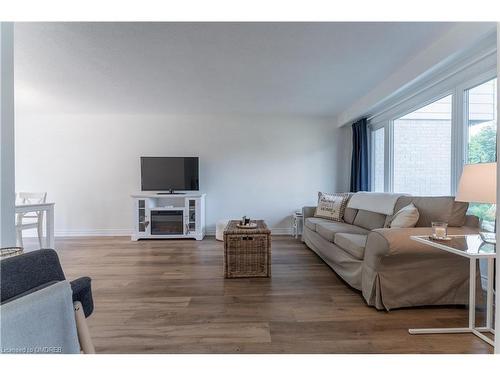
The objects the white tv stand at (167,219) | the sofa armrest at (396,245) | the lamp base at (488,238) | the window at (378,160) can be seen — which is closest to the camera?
the lamp base at (488,238)

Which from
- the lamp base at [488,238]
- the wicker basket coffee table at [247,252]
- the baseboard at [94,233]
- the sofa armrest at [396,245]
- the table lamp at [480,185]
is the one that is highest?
the table lamp at [480,185]

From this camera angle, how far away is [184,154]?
4.50 m

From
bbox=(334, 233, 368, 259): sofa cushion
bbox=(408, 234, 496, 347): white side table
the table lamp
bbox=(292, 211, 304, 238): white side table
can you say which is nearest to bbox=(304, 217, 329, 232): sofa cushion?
bbox=(292, 211, 304, 238): white side table

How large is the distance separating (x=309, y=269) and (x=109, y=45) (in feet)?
10.2

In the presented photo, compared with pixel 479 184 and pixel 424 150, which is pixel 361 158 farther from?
pixel 479 184

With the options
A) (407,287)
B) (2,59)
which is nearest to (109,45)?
(2,59)

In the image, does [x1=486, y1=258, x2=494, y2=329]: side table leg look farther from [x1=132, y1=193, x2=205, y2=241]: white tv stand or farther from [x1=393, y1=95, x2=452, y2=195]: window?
[x1=132, y1=193, x2=205, y2=241]: white tv stand

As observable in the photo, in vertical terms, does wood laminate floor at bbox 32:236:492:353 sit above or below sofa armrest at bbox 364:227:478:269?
below

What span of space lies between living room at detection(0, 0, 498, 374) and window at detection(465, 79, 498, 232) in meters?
0.01

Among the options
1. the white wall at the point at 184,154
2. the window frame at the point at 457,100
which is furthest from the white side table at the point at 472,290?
the white wall at the point at 184,154

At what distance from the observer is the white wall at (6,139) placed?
4.25 ft

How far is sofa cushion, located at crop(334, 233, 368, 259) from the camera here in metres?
2.10

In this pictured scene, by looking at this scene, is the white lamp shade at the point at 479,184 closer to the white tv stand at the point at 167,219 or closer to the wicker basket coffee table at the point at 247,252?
the wicker basket coffee table at the point at 247,252

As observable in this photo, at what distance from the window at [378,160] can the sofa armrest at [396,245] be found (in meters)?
2.18
